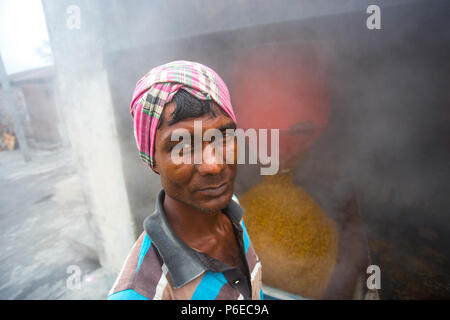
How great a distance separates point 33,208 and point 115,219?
4001 mm

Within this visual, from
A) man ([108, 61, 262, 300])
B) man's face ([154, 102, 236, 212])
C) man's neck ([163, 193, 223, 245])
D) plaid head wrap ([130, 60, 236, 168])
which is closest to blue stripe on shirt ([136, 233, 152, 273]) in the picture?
man ([108, 61, 262, 300])

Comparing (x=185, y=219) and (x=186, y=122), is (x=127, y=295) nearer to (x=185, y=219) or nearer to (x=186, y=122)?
(x=185, y=219)

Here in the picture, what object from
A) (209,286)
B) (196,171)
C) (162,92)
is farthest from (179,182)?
(209,286)

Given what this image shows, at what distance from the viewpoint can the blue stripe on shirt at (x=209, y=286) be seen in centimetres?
92

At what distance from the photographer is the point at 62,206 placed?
16.1 ft

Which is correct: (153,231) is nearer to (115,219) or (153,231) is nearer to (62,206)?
(115,219)

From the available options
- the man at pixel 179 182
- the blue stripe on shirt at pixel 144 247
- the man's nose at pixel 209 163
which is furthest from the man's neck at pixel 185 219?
the man's nose at pixel 209 163

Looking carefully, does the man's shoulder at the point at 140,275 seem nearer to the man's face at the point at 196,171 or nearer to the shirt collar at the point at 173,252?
the shirt collar at the point at 173,252

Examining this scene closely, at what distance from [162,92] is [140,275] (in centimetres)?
70

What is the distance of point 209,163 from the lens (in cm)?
86

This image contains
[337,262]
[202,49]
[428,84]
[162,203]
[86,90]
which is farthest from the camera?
[86,90]

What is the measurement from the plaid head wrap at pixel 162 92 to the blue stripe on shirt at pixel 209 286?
1.87ft

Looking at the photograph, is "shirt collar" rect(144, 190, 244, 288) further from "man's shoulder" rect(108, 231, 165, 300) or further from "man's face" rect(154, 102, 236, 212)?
"man's face" rect(154, 102, 236, 212)

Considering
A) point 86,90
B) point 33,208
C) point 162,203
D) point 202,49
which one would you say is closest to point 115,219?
point 86,90
